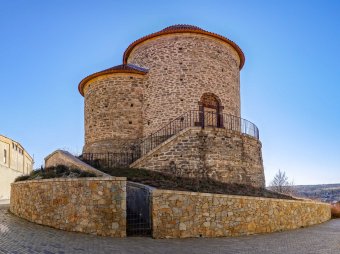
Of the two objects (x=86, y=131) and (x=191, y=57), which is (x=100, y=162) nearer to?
(x=86, y=131)

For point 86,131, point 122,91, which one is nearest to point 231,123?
point 122,91

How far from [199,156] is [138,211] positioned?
570cm

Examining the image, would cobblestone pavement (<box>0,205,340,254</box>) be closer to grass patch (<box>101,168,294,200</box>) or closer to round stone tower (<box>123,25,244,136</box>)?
grass patch (<box>101,168,294,200</box>)

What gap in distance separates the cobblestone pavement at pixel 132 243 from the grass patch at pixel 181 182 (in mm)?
3013

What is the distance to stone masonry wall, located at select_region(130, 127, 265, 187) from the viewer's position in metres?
15.7

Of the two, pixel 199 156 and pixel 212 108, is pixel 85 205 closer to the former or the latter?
pixel 199 156

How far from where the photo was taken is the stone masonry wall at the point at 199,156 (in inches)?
619

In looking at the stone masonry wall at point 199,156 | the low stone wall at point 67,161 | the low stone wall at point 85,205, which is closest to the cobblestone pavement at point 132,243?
the low stone wall at point 85,205

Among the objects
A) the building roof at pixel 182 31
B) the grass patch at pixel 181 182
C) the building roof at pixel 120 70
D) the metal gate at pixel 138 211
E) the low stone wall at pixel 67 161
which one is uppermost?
the building roof at pixel 182 31

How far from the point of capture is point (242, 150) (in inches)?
675

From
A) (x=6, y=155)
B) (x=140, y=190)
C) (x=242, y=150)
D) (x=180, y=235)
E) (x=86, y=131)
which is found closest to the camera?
(x=180, y=235)

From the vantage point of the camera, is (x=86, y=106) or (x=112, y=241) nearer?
(x=112, y=241)

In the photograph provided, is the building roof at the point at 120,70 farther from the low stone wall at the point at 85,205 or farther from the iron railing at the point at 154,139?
the low stone wall at the point at 85,205

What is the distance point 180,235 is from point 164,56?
12.0 m
